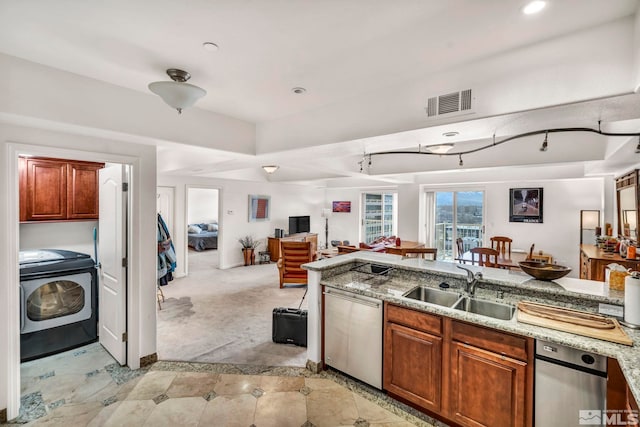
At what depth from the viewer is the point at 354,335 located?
2.59 metres

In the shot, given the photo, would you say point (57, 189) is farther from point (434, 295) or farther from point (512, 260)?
point (512, 260)

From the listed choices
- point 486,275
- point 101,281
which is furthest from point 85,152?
point 486,275

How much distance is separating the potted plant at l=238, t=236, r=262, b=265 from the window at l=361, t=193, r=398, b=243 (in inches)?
142

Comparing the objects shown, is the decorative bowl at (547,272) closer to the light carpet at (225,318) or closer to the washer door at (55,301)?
the light carpet at (225,318)

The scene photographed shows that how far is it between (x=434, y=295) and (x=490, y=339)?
0.78 meters

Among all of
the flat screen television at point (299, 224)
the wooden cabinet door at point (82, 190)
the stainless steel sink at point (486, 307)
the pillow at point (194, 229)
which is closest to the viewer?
the stainless steel sink at point (486, 307)

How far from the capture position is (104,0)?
4.40ft

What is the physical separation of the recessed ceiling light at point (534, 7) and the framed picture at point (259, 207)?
714 centimetres

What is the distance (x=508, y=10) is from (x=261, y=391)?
3.09 meters

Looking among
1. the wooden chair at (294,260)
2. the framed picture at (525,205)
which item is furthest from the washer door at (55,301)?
the framed picture at (525,205)

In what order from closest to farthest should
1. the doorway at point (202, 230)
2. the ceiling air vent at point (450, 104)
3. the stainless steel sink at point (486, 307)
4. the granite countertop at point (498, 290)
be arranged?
the granite countertop at point (498, 290)
the ceiling air vent at point (450, 104)
the stainless steel sink at point (486, 307)
the doorway at point (202, 230)

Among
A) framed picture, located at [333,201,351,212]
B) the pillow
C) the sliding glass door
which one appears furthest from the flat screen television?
the sliding glass door

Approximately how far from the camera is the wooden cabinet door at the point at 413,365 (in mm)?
2143

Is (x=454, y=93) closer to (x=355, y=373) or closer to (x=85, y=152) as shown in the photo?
(x=355, y=373)
